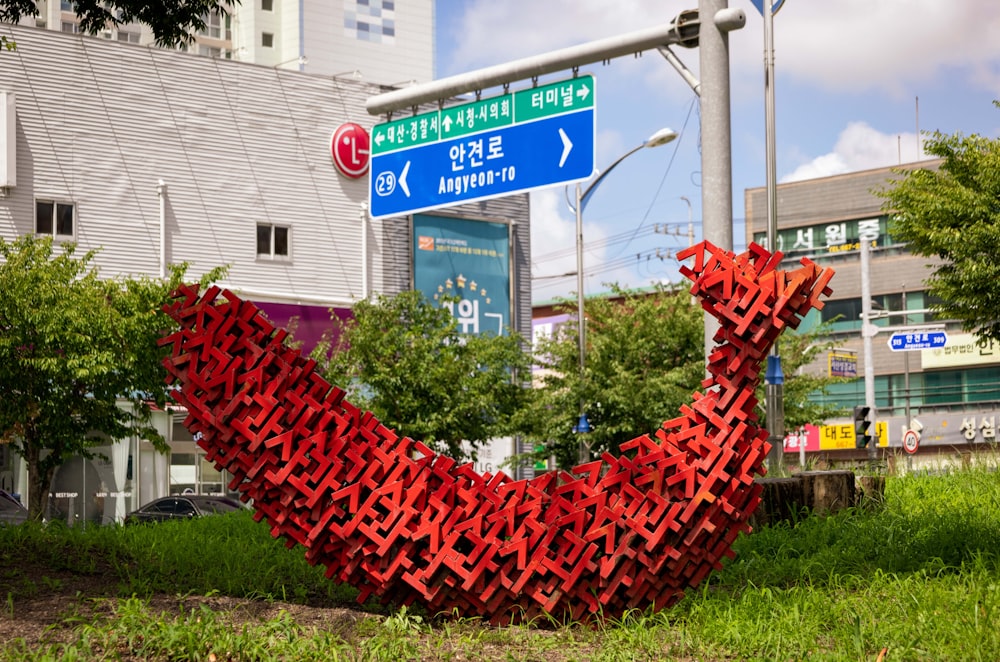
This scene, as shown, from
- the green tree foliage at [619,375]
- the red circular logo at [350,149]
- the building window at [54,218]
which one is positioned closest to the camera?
the building window at [54,218]

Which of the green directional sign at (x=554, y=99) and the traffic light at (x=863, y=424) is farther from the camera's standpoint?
the traffic light at (x=863, y=424)

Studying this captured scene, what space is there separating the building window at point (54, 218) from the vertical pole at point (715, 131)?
2080 cm

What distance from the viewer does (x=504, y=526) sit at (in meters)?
6.86

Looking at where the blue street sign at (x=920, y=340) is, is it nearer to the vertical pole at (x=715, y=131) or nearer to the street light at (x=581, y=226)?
the street light at (x=581, y=226)

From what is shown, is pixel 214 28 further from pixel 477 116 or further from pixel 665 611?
pixel 665 611

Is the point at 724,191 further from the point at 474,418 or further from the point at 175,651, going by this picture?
the point at 474,418

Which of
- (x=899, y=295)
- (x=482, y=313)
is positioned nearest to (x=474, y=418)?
(x=482, y=313)

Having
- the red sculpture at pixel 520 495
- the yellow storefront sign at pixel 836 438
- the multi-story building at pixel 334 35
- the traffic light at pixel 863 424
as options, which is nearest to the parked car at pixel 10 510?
the red sculpture at pixel 520 495

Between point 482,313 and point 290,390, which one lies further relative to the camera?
point 482,313

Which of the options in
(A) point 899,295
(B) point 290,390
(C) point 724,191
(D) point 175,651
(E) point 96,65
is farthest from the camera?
(A) point 899,295

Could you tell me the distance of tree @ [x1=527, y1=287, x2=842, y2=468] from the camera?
2827 centimetres

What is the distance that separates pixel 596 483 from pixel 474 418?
58.9 ft

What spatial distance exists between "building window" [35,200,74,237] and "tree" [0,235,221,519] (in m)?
7.09

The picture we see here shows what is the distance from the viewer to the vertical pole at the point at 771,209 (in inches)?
557
